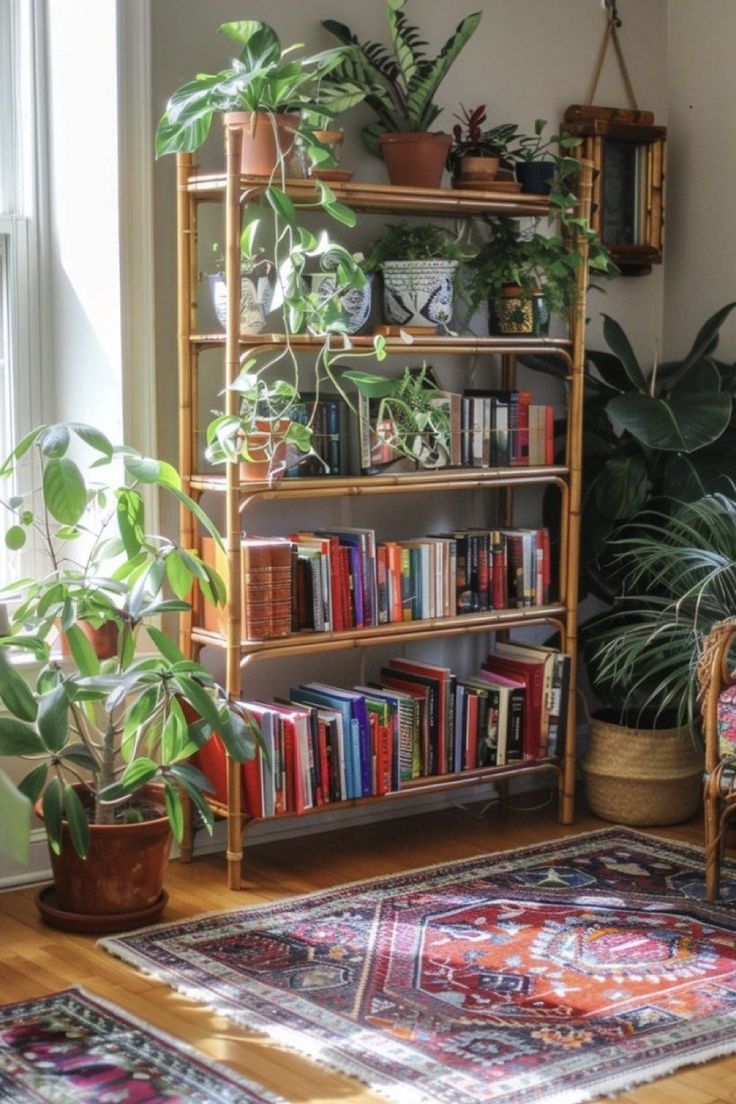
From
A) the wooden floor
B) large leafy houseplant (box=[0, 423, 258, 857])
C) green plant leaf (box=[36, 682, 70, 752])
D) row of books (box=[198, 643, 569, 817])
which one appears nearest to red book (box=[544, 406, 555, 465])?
row of books (box=[198, 643, 569, 817])

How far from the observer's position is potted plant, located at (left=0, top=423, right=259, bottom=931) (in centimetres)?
330

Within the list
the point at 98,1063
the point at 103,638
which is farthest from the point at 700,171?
the point at 98,1063

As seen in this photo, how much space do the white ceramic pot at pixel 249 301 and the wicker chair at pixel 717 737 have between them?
4.21 ft

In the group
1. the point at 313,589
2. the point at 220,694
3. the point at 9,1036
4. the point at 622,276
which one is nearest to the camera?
the point at 9,1036

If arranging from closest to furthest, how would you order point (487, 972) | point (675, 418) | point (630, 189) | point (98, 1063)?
point (98, 1063) < point (487, 972) < point (675, 418) < point (630, 189)

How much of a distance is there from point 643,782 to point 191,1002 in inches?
66.2

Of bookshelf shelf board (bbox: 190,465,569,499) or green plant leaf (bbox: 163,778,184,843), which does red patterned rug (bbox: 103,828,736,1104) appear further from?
bookshelf shelf board (bbox: 190,465,569,499)

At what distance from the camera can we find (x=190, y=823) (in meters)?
3.98

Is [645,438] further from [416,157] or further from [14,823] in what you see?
[14,823]

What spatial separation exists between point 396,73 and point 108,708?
1905 millimetres

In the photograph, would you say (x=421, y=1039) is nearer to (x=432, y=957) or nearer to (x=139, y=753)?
(x=432, y=957)

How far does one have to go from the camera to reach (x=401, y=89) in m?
4.19

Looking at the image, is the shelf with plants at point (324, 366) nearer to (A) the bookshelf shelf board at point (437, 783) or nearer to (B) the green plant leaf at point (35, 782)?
(A) the bookshelf shelf board at point (437, 783)

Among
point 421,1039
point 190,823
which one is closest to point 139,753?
point 190,823
